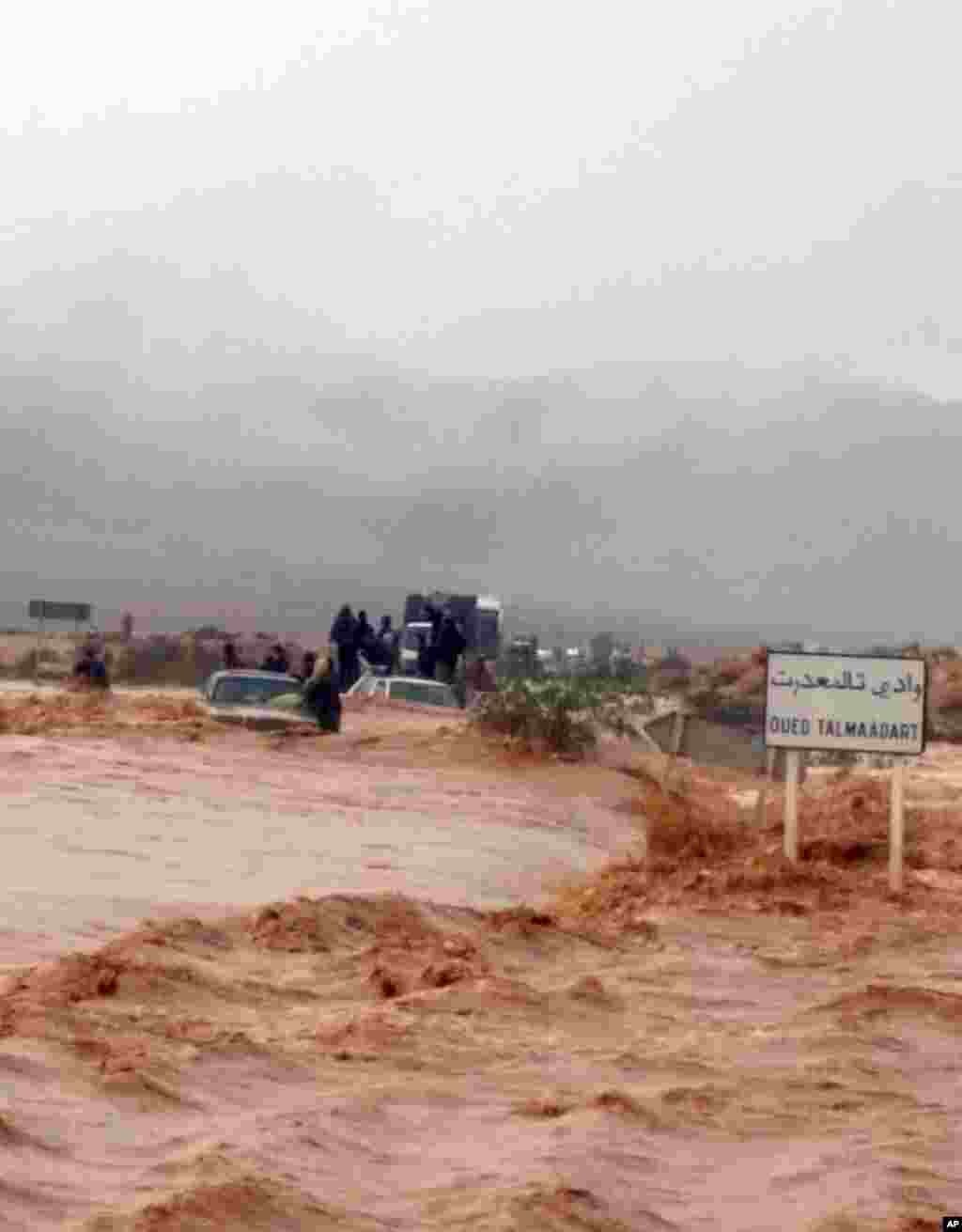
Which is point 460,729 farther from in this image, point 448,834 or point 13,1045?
point 13,1045

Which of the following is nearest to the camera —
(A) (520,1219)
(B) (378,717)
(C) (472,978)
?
(A) (520,1219)

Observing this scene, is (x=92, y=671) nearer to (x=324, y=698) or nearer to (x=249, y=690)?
(x=249, y=690)

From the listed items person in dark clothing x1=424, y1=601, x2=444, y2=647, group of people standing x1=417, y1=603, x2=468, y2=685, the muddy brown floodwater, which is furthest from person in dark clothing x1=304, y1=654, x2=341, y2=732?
person in dark clothing x1=424, y1=601, x2=444, y2=647

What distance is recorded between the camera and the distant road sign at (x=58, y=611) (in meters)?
54.0

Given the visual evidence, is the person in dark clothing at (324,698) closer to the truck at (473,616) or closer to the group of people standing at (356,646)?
the group of people standing at (356,646)

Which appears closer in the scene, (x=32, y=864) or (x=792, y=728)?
(x=32, y=864)

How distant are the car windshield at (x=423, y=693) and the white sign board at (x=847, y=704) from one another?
21.4m

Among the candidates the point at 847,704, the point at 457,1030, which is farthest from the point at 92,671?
the point at 457,1030

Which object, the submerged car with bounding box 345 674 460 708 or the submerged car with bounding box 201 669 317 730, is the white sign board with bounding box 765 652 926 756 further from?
the submerged car with bounding box 345 674 460 708

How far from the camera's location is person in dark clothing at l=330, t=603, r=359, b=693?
4519cm

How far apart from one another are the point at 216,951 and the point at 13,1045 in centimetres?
367

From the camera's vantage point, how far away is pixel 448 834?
2367 cm

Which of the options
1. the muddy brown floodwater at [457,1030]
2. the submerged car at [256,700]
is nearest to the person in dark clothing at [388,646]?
the submerged car at [256,700]

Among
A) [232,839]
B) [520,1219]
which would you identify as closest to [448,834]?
[232,839]
